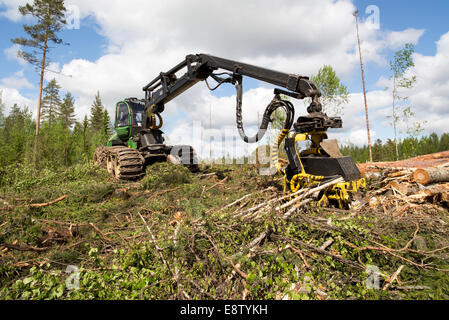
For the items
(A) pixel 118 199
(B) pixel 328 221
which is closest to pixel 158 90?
(A) pixel 118 199

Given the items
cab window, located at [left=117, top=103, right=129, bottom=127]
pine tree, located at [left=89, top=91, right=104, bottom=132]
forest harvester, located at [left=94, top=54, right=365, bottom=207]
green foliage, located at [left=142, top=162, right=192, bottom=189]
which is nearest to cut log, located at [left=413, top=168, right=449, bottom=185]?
forest harvester, located at [left=94, top=54, right=365, bottom=207]

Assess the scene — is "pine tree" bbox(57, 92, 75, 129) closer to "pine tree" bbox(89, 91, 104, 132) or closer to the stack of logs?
"pine tree" bbox(89, 91, 104, 132)

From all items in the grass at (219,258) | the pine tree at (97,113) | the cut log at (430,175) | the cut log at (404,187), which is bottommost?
the grass at (219,258)

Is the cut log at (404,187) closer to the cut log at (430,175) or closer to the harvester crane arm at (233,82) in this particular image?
the cut log at (430,175)

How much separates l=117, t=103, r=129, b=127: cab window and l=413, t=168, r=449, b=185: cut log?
31.7 feet

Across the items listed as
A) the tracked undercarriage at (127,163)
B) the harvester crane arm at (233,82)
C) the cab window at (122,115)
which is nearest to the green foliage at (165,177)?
the tracked undercarriage at (127,163)

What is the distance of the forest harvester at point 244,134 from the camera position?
488 centimetres

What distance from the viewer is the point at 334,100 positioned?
77.1 ft

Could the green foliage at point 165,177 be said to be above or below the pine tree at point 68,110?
below

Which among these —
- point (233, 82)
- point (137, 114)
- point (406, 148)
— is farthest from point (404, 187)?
point (406, 148)

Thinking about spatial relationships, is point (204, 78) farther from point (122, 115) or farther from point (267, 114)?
point (122, 115)

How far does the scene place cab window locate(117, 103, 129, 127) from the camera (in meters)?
10.3

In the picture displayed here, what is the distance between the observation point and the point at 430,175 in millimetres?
5789

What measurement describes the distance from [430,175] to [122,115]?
1030 cm
